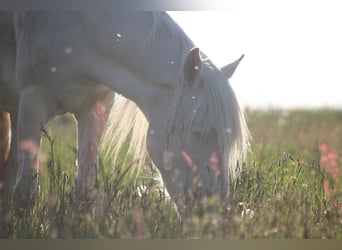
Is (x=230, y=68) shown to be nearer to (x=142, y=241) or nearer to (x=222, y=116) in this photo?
(x=222, y=116)

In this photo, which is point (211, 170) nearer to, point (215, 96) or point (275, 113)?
point (215, 96)

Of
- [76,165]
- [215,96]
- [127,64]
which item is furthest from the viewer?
[76,165]

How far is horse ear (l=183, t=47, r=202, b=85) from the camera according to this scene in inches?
112

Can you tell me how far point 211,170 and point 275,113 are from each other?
2.27 feet

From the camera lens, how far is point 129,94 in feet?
10.2

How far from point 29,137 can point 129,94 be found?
538mm

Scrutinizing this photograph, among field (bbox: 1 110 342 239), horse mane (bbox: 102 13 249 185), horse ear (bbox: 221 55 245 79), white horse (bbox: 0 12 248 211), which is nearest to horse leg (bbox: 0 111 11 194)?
white horse (bbox: 0 12 248 211)

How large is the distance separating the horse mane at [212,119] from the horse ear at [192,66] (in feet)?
0.16

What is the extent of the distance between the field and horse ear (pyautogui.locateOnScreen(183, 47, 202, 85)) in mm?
481

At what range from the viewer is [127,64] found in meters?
3.13

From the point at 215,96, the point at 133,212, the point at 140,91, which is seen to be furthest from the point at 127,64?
the point at 133,212

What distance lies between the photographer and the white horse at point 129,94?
2922 millimetres

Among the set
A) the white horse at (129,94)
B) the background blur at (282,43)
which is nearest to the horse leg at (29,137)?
the white horse at (129,94)

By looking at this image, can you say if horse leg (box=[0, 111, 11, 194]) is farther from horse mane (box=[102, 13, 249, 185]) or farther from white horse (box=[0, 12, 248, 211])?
horse mane (box=[102, 13, 249, 185])
